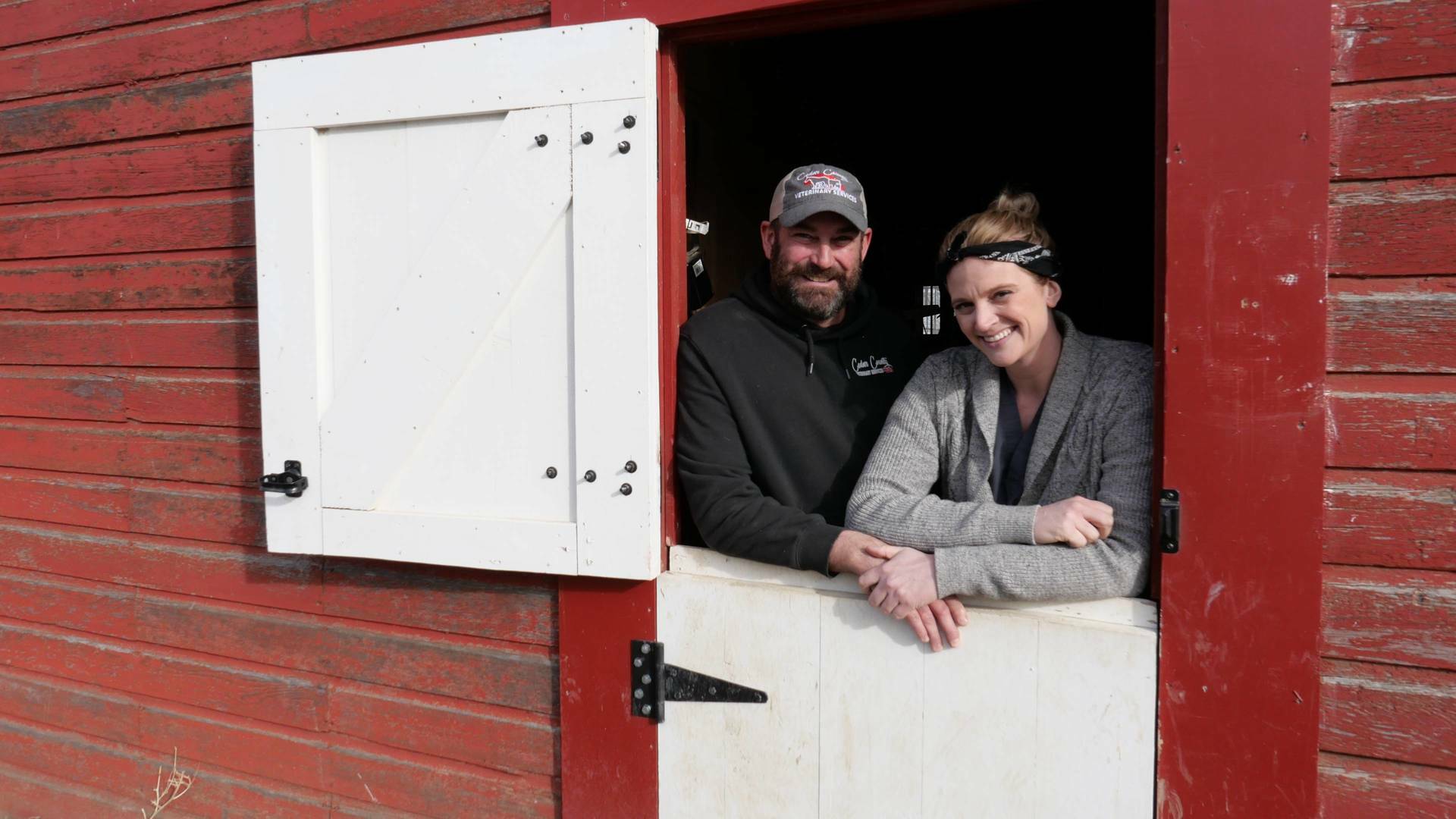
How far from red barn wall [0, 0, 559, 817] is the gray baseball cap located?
0.76 meters

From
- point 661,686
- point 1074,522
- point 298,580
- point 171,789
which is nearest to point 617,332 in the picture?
point 661,686

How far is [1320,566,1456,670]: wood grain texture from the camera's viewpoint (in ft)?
5.32

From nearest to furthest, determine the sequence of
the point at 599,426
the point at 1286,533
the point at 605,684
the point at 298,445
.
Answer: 1. the point at 1286,533
2. the point at 599,426
3. the point at 605,684
4. the point at 298,445

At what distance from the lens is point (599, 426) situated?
2141mm

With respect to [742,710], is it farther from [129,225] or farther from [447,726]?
[129,225]

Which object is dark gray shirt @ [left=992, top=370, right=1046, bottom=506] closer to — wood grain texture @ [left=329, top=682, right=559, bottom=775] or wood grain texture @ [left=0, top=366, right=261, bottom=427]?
wood grain texture @ [left=329, top=682, right=559, bottom=775]

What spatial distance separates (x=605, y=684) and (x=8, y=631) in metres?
2.45

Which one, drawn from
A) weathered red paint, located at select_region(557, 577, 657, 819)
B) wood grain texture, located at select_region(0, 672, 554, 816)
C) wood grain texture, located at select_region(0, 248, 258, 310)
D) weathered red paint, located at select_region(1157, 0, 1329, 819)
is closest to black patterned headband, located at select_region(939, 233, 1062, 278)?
weathered red paint, located at select_region(1157, 0, 1329, 819)

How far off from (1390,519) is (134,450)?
3309 mm

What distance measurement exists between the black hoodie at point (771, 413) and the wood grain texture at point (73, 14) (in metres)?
1.77

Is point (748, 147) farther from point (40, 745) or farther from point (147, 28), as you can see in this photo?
point (40, 745)

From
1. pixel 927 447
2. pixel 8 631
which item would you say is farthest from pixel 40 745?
pixel 927 447

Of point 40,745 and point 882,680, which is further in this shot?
point 40,745

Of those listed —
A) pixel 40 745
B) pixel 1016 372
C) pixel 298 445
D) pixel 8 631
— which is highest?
pixel 1016 372
